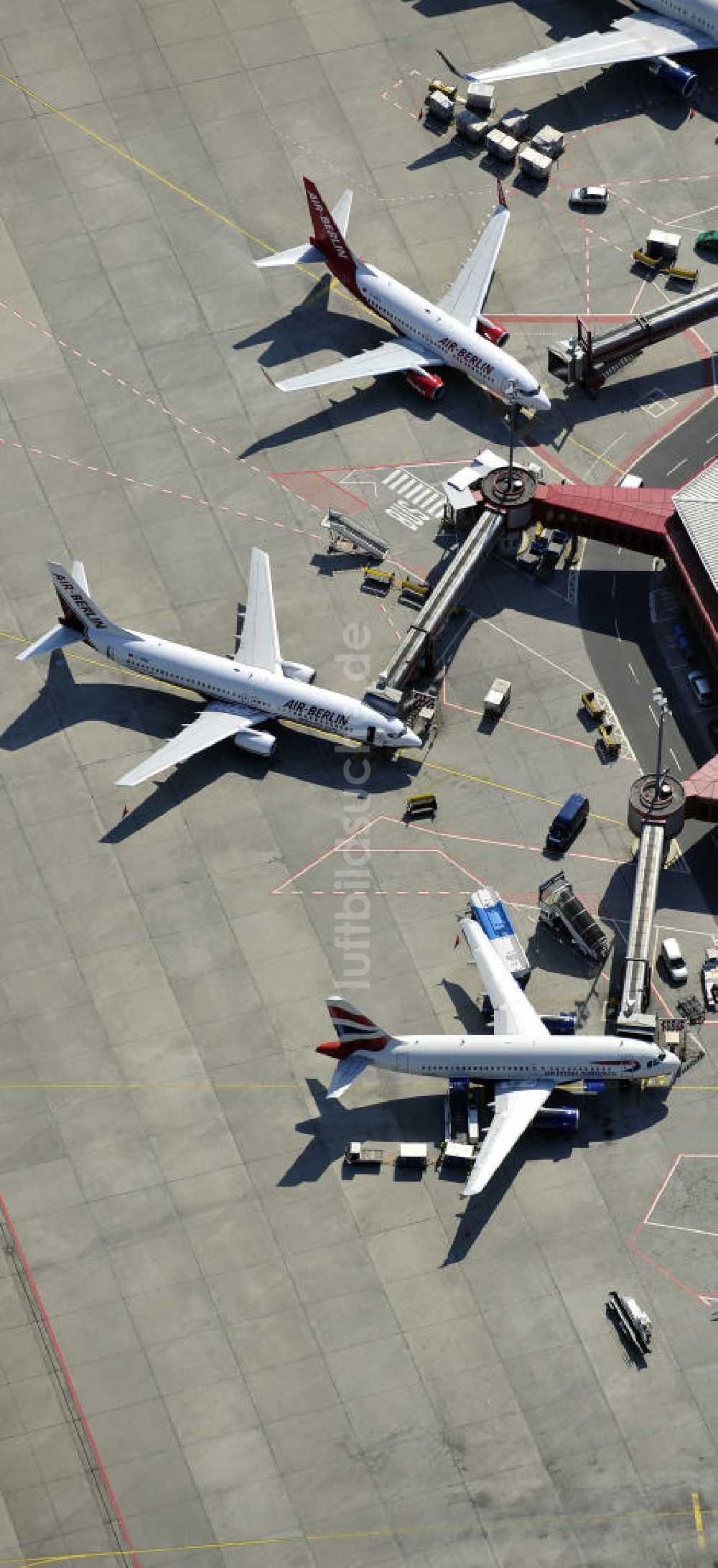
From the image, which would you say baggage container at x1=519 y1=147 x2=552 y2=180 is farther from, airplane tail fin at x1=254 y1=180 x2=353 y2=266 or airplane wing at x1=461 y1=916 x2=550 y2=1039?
airplane wing at x1=461 y1=916 x2=550 y2=1039

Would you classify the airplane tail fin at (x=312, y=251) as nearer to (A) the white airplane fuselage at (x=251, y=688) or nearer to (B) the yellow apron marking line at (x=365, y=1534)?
(A) the white airplane fuselage at (x=251, y=688)

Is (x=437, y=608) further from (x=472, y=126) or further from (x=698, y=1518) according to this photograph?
(x=698, y=1518)

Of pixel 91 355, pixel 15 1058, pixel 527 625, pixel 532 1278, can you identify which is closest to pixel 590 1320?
pixel 532 1278

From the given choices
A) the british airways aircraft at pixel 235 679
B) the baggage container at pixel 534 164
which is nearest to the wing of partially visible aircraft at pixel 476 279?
the baggage container at pixel 534 164

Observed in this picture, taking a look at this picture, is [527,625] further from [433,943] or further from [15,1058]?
[15,1058]

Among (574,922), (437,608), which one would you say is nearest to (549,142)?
(437,608)

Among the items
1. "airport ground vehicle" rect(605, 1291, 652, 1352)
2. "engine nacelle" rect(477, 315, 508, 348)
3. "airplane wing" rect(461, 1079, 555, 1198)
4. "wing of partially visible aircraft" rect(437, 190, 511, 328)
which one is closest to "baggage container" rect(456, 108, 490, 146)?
"wing of partially visible aircraft" rect(437, 190, 511, 328)
